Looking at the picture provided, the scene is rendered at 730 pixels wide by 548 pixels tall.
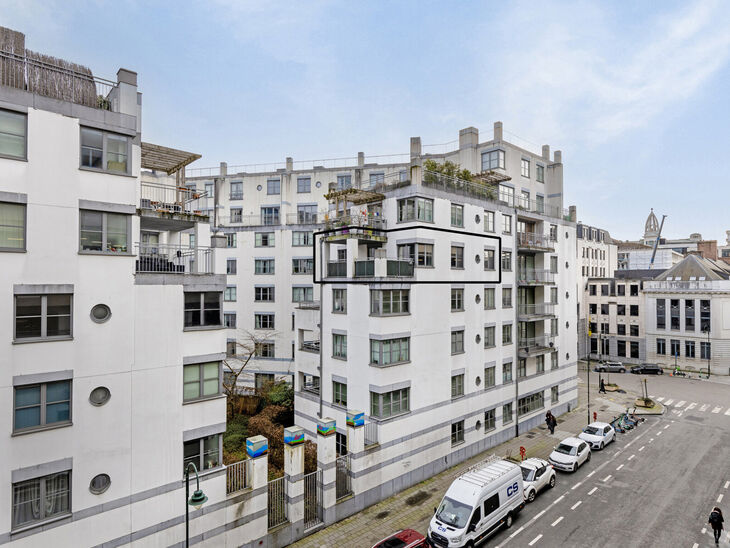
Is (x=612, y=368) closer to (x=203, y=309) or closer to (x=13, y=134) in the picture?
(x=203, y=309)

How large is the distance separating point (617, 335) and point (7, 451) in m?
79.0

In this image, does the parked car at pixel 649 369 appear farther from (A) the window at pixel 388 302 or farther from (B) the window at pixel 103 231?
(B) the window at pixel 103 231

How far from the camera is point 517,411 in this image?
35.4m

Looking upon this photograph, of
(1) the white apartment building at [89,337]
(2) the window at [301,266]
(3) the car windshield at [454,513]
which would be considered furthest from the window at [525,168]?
(1) the white apartment building at [89,337]

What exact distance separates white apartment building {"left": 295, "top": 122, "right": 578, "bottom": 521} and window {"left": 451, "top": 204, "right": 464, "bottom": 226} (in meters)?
0.12

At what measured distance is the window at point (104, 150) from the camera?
16094mm

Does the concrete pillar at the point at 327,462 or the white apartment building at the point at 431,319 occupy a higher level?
the white apartment building at the point at 431,319

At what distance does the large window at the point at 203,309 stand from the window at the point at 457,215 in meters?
17.9

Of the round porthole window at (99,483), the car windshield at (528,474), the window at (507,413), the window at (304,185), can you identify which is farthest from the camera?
the window at (304,185)

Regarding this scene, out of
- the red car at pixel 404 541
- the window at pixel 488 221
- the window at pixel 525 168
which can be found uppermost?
the window at pixel 525 168

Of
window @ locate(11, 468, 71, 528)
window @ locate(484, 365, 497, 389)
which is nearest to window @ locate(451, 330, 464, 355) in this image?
window @ locate(484, 365, 497, 389)

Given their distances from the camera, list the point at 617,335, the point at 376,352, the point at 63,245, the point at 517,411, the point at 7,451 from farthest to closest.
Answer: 1. the point at 617,335
2. the point at 517,411
3. the point at 376,352
4. the point at 63,245
5. the point at 7,451

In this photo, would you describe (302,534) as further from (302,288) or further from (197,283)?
(302,288)

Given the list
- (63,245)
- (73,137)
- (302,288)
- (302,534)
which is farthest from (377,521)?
(302,288)
